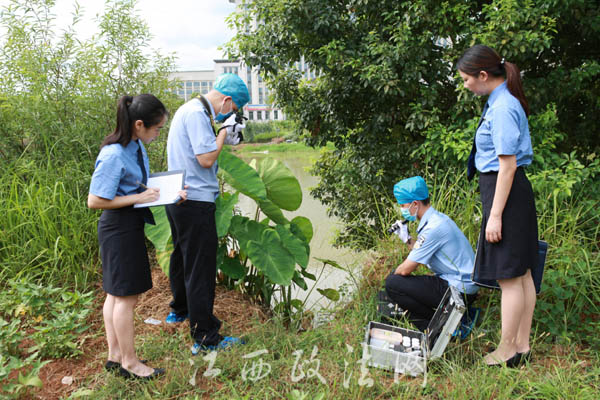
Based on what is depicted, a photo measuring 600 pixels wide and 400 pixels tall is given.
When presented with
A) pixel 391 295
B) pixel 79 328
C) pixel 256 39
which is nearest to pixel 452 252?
pixel 391 295

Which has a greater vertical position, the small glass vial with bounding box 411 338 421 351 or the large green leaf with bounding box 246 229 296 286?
the large green leaf with bounding box 246 229 296 286

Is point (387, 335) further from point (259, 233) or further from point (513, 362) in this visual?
point (259, 233)

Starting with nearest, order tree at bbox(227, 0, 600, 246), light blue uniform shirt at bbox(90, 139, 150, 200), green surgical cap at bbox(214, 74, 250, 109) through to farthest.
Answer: light blue uniform shirt at bbox(90, 139, 150, 200) < green surgical cap at bbox(214, 74, 250, 109) < tree at bbox(227, 0, 600, 246)

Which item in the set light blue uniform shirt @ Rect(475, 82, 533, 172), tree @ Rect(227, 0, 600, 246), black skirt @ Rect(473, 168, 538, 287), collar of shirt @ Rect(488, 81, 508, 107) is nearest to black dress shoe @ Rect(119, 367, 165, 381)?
black skirt @ Rect(473, 168, 538, 287)

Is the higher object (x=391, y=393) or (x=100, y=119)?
(x=100, y=119)

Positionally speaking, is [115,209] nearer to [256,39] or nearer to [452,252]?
[452,252]

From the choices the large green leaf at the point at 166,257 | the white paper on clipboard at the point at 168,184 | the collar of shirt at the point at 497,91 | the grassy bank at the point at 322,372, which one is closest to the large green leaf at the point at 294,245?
the grassy bank at the point at 322,372

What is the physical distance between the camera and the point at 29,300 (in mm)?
2453

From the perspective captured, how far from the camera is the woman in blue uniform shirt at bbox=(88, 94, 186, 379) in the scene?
6.09ft

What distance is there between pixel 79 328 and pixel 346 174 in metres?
3.20

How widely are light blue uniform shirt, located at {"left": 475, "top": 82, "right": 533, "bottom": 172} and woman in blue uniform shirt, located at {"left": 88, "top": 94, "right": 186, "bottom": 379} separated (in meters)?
1.39

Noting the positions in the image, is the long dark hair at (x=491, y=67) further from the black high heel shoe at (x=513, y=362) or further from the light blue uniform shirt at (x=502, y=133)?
the black high heel shoe at (x=513, y=362)

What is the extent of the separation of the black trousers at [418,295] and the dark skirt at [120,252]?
1332mm

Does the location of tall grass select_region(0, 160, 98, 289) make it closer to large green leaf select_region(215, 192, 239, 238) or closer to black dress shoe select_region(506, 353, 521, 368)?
large green leaf select_region(215, 192, 239, 238)
